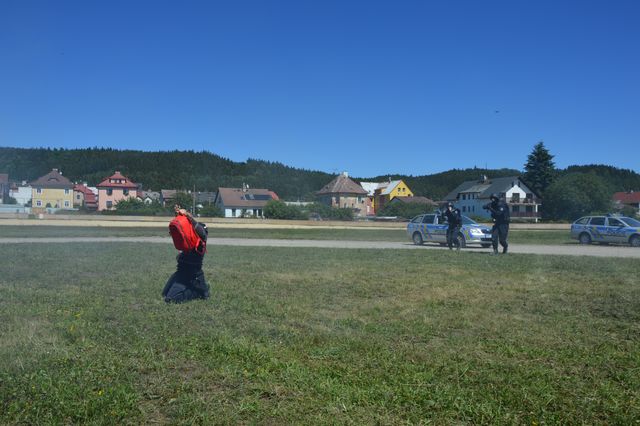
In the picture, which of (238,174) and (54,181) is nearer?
(54,181)

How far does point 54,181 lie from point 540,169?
7800cm

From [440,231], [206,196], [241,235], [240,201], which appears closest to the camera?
[440,231]

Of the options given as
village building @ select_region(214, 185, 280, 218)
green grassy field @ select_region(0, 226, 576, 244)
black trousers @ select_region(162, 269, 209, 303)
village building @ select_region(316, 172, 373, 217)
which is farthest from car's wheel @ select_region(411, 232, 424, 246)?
village building @ select_region(316, 172, 373, 217)

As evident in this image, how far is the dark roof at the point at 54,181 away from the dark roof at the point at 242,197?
68.7 metres

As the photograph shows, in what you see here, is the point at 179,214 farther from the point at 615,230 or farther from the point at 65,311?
the point at 615,230

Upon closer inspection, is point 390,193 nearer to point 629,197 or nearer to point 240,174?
point 240,174

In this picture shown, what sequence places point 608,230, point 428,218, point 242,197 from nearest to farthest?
point 428,218 → point 608,230 → point 242,197

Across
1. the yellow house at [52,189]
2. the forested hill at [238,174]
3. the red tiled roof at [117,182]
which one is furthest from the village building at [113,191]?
the yellow house at [52,189]

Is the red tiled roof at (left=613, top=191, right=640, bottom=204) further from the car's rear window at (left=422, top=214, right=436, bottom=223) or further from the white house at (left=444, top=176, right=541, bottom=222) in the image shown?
the car's rear window at (left=422, top=214, right=436, bottom=223)

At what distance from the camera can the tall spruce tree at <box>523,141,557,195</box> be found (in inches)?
3376

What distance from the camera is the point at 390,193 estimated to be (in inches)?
5079

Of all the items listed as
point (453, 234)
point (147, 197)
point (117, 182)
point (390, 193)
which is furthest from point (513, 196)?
point (453, 234)

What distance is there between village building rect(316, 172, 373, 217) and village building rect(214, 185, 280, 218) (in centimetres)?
1511

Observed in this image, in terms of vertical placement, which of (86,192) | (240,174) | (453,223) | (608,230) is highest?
(240,174)
